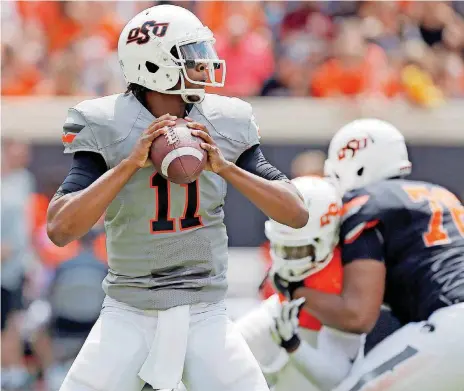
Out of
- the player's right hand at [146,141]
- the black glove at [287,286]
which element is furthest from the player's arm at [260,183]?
the black glove at [287,286]

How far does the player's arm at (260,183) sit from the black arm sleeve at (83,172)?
13.5 inches

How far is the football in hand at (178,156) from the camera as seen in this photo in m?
3.34

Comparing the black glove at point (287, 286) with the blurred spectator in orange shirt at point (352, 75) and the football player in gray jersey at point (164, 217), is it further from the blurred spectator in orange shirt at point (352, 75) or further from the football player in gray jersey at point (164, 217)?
the blurred spectator in orange shirt at point (352, 75)

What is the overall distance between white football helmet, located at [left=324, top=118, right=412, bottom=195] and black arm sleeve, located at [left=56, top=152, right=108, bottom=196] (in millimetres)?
1440

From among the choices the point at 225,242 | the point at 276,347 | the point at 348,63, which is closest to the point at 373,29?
the point at 348,63

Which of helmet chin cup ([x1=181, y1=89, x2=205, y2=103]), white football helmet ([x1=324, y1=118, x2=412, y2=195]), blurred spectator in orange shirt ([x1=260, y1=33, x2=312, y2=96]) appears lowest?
blurred spectator in orange shirt ([x1=260, y1=33, x2=312, y2=96])

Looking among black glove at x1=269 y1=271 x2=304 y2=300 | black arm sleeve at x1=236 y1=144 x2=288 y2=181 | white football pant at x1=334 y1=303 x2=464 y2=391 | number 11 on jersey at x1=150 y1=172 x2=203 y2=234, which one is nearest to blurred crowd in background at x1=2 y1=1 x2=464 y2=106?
black glove at x1=269 y1=271 x2=304 y2=300

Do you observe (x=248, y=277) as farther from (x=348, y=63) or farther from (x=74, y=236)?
(x=74, y=236)

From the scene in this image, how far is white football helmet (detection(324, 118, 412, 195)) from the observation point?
4.63 meters

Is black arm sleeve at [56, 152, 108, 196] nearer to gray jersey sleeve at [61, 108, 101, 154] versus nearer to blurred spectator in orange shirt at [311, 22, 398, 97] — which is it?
gray jersey sleeve at [61, 108, 101, 154]

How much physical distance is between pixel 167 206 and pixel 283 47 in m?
5.65

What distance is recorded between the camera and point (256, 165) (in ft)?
12.0

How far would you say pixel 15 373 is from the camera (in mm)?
7727

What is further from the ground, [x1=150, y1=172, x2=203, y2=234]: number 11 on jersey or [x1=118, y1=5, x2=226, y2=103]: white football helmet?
[x1=118, y1=5, x2=226, y2=103]: white football helmet
